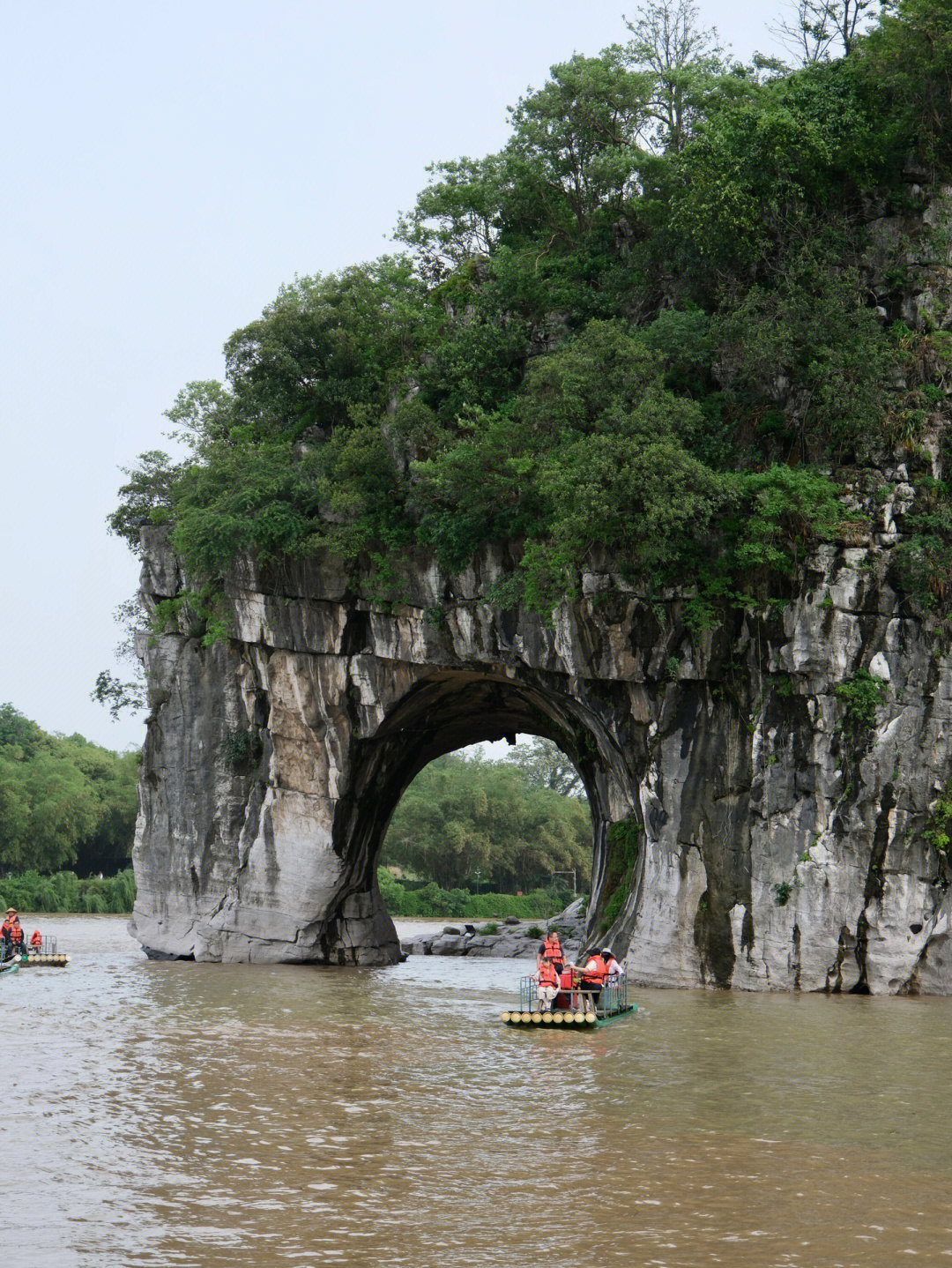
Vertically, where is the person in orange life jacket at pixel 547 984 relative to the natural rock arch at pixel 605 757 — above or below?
below

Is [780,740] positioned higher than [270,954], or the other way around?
[780,740]

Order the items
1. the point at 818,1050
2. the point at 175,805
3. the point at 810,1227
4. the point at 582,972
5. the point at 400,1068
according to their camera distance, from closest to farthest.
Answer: the point at 810,1227 → the point at 400,1068 → the point at 818,1050 → the point at 582,972 → the point at 175,805

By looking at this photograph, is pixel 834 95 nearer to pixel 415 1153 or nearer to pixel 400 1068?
pixel 400 1068

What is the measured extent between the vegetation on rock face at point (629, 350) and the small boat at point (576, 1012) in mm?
6804

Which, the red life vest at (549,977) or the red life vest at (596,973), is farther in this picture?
the red life vest at (596,973)

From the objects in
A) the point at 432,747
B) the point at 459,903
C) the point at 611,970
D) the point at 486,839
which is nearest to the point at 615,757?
the point at 611,970

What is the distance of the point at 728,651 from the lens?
73.9ft

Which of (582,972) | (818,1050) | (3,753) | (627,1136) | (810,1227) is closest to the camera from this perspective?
(810,1227)

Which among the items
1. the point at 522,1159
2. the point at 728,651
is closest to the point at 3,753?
the point at 728,651

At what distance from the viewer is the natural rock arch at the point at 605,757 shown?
830 inches

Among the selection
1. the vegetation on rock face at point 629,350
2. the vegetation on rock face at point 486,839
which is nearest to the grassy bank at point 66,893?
the vegetation on rock face at point 486,839

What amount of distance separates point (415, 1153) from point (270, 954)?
1835 centimetres

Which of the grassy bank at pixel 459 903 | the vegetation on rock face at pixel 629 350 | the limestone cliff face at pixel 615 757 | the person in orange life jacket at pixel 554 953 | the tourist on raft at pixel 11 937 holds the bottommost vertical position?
the grassy bank at pixel 459 903

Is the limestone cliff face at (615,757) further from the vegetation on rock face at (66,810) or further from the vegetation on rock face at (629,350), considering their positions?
the vegetation on rock face at (66,810)
